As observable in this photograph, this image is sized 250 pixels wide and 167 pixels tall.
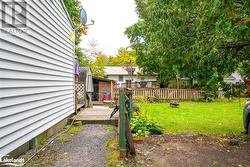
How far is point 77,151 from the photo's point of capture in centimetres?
624

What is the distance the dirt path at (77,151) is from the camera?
5.33 m

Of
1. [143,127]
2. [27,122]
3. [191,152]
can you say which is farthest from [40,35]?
[191,152]

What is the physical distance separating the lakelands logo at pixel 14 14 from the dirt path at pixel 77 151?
253 cm

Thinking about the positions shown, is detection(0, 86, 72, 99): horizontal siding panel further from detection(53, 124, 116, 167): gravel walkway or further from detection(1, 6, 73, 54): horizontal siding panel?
detection(53, 124, 116, 167): gravel walkway

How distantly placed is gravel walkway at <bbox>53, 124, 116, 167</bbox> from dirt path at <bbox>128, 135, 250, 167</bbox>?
2.48 feet

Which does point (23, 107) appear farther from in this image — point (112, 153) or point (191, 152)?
point (191, 152)

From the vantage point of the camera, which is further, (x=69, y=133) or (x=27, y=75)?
(x=69, y=133)

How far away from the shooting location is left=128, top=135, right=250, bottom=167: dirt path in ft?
18.0

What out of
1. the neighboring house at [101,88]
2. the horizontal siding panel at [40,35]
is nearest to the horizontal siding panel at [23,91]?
the horizontal siding panel at [40,35]

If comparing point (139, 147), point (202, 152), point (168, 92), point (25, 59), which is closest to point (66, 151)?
point (139, 147)

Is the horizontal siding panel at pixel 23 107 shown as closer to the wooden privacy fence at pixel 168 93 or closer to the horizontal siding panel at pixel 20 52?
the horizontal siding panel at pixel 20 52

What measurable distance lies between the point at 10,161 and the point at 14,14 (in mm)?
2554

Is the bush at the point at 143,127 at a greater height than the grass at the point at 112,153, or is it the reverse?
the bush at the point at 143,127

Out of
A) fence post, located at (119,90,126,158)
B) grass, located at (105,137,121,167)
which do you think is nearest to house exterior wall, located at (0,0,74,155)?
grass, located at (105,137,121,167)
